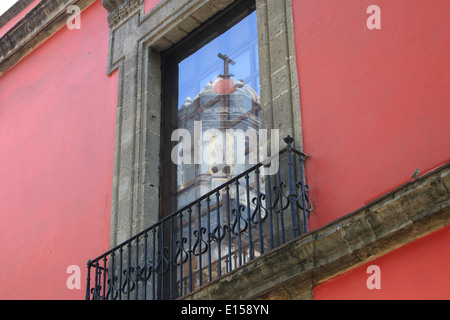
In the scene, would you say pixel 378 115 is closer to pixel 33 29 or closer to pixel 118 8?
pixel 118 8

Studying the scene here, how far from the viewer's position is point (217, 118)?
24.2 feet

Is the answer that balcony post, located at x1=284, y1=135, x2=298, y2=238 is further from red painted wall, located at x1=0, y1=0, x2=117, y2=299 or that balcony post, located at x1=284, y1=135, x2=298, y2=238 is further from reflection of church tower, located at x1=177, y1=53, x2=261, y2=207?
red painted wall, located at x1=0, y1=0, x2=117, y2=299

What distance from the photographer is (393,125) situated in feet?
18.8

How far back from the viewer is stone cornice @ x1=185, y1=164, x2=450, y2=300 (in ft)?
16.3

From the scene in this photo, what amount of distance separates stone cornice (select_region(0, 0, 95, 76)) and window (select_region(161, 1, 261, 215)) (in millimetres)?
1814

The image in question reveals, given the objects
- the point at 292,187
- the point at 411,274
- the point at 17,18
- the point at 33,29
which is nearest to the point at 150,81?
the point at 33,29

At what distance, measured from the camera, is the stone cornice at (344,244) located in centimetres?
497

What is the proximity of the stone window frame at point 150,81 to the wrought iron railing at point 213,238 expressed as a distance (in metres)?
0.27

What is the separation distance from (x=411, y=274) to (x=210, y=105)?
289 centimetres

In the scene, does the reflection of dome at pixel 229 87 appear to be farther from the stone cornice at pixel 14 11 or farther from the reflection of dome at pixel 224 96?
the stone cornice at pixel 14 11

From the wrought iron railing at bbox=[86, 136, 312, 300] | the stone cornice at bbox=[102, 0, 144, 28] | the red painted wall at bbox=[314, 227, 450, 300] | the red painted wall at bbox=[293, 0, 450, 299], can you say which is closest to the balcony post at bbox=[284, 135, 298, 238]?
the wrought iron railing at bbox=[86, 136, 312, 300]

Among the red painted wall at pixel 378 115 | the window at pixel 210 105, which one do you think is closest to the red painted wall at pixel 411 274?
the red painted wall at pixel 378 115

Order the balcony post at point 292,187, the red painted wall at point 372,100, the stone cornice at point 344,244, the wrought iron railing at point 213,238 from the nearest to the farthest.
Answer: the stone cornice at point 344,244 < the red painted wall at point 372,100 < the balcony post at point 292,187 < the wrought iron railing at point 213,238
